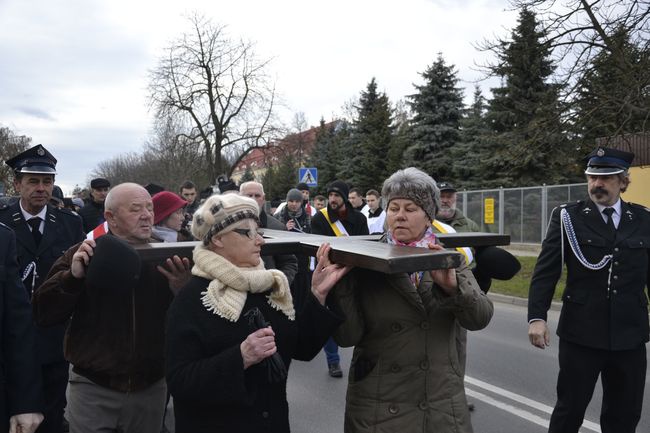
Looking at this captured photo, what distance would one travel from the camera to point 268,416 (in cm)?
211

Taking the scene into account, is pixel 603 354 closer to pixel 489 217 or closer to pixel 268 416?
pixel 268 416

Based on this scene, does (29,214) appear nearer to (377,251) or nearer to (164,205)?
(164,205)

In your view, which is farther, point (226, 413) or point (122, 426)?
point (122, 426)

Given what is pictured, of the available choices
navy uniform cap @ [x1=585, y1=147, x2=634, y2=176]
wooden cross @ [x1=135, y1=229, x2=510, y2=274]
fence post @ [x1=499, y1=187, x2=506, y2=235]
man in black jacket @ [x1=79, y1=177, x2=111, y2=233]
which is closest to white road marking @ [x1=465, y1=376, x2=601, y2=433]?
navy uniform cap @ [x1=585, y1=147, x2=634, y2=176]

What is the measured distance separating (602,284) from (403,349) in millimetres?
1976

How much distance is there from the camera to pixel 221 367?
1.92m

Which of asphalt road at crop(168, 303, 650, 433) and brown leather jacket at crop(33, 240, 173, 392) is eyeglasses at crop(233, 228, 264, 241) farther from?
asphalt road at crop(168, 303, 650, 433)

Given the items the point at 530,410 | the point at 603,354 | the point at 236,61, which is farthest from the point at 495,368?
the point at 236,61

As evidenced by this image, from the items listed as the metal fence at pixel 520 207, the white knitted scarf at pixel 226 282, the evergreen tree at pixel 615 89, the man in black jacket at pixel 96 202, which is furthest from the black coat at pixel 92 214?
the metal fence at pixel 520 207

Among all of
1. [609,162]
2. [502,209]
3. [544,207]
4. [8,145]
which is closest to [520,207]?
[502,209]

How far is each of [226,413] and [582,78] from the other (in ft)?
37.9

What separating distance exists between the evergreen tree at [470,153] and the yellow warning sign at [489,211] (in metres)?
6.89

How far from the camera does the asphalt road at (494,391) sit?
4.54 metres

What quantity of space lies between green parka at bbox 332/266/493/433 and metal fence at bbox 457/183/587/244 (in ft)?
53.8
